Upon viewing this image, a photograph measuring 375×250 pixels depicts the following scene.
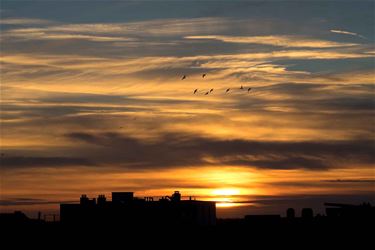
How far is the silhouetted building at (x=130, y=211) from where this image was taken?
118 metres

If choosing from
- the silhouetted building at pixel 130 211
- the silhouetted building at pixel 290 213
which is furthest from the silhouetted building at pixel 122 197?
the silhouetted building at pixel 290 213

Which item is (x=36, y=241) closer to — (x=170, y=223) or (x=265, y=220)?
(x=170, y=223)

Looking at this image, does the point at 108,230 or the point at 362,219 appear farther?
the point at 108,230

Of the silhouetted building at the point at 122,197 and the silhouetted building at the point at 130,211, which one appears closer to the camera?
the silhouetted building at the point at 130,211

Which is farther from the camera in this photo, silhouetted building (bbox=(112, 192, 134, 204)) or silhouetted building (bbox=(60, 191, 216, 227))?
silhouetted building (bbox=(112, 192, 134, 204))

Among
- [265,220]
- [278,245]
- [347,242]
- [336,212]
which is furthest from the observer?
[265,220]

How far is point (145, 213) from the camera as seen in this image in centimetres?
12031

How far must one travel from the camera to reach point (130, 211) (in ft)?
396

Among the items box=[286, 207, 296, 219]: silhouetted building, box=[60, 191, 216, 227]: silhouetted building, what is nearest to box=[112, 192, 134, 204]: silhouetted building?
box=[60, 191, 216, 227]: silhouetted building

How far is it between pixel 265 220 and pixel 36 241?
3802 cm

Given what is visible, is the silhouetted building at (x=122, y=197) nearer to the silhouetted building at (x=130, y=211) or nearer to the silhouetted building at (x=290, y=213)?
the silhouetted building at (x=130, y=211)

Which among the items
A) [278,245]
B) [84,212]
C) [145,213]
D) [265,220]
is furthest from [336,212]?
[84,212]

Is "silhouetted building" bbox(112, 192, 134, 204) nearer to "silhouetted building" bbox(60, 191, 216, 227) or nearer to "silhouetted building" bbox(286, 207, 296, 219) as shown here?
"silhouetted building" bbox(60, 191, 216, 227)

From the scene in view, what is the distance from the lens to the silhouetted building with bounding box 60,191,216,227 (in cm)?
11794
